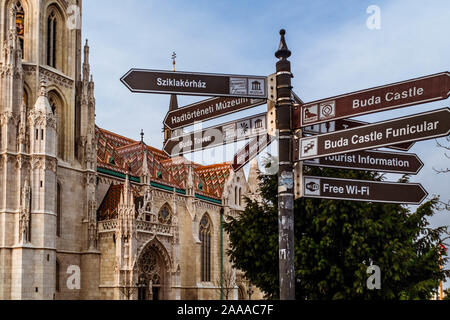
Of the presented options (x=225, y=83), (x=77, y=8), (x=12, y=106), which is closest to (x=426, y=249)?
(x=225, y=83)

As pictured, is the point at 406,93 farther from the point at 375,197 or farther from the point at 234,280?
the point at 234,280

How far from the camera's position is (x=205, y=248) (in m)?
48.6

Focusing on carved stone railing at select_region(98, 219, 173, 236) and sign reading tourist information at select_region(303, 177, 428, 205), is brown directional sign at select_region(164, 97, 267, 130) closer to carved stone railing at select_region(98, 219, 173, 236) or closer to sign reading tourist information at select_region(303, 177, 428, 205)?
sign reading tourist information at select_region(303, 177, 428, 205)

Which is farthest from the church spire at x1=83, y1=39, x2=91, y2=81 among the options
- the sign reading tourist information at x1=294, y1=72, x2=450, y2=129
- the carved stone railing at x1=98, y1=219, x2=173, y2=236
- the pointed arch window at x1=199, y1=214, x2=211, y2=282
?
the sign reading tourist information at x1=294, y1=72, x2=450, y2=129

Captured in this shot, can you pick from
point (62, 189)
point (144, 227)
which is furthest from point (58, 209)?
point (144, 227)

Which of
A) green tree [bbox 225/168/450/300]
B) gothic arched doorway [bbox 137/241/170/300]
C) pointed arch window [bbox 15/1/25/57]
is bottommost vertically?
gothic arched doorway [bbox 137/241/170/300]

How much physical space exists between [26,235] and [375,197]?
26192mm

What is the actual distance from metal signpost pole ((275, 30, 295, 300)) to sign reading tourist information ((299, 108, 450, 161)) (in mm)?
199

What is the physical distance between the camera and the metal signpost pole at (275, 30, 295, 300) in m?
5.77

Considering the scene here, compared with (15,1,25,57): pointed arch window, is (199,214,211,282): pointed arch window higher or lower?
lower

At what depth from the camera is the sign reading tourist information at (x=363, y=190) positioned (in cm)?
616

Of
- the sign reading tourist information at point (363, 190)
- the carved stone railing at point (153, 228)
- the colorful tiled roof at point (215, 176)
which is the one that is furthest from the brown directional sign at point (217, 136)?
the colorful tiled roof at point (215, 176)

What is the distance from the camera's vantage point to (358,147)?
5879 millimetres
